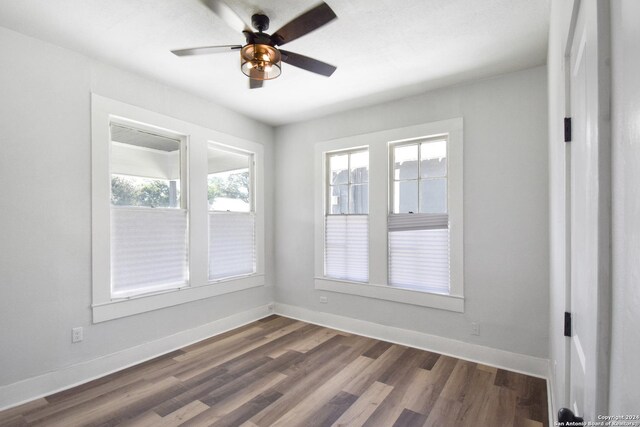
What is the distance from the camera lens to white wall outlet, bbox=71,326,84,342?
8.81ft

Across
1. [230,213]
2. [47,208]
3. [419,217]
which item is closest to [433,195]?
[419,217]

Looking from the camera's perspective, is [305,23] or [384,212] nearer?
[305,23]

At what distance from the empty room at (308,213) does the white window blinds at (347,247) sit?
1.2 inches

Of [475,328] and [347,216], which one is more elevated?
[347,216]

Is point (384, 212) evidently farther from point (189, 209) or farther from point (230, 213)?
point (189, 209)

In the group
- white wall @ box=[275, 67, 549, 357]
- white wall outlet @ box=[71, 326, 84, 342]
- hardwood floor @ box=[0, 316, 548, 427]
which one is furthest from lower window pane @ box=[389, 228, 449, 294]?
white wall outlet @ box=[71, 326, 84, 342]

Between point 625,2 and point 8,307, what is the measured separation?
3630 millimetres

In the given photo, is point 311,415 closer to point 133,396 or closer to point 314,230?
point 133,396

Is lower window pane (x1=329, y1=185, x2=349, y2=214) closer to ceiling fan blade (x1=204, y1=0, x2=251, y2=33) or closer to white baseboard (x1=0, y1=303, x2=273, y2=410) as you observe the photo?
white baseboard (x1=0, y1=303, x2=273, y2=410)

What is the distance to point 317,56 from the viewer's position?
2.80 meters

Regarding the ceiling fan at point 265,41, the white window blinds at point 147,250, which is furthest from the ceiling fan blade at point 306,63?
the white window blinds at point 147,250

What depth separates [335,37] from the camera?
2.49 meters

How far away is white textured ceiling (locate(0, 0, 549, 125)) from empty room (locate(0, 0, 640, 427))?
0.02m

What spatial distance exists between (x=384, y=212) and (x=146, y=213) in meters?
2.70
